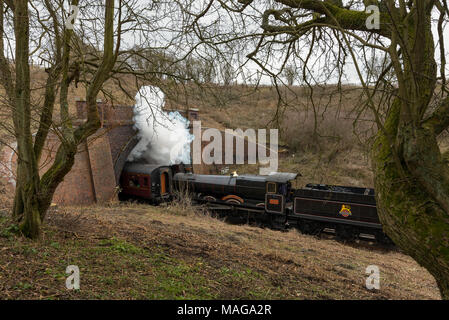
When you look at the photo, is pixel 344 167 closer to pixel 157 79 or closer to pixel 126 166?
pixel 126 166

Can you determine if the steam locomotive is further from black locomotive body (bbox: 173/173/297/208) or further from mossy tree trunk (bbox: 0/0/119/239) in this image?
mossy tree trunk (bbox: 0/0/119/239)

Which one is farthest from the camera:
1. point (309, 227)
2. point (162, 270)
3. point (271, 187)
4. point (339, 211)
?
point (271, 187)

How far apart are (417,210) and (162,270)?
10.8 ft

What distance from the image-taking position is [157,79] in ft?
20.5

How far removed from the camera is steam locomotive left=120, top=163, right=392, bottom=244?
11164 millimetres

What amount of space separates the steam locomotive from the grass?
3806 millimetres

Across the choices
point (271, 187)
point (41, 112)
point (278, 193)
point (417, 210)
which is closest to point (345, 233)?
point (278, 193)

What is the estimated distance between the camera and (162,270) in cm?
438

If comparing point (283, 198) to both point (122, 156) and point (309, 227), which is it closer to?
point (309, 227)

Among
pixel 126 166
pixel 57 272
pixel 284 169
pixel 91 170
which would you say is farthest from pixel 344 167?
pixel 57 272

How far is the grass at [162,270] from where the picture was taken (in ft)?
11.6

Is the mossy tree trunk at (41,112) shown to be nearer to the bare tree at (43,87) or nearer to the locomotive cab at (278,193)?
the bare tree at (43,87)

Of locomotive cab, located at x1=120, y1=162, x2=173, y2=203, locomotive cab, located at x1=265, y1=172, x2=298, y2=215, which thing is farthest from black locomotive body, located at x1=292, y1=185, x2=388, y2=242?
locomotive cab, located at x1=120, y1=162, x2=173, y2=203

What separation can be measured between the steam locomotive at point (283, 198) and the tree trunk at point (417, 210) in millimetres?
7337
